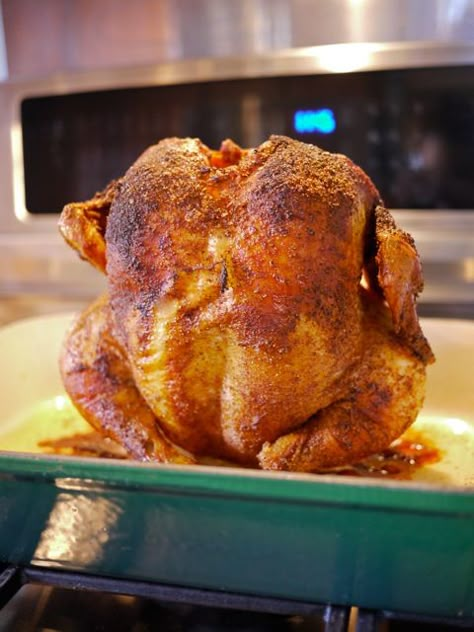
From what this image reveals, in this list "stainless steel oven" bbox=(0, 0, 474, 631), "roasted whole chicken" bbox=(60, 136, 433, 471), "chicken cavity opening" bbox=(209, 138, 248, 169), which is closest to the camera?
"roasted whole chicken" bbox=(60, 136, 433, 471)

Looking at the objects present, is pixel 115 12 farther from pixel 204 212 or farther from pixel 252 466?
pixel 252 466

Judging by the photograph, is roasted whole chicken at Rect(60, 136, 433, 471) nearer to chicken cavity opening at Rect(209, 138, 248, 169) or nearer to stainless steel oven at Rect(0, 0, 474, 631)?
chicken cavity opening at Rect(209, 138, 248, 169)

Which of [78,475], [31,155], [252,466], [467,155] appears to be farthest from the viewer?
[31,155]

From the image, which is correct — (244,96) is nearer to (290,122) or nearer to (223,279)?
(290,122)

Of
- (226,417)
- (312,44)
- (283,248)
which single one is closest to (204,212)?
(283,248)

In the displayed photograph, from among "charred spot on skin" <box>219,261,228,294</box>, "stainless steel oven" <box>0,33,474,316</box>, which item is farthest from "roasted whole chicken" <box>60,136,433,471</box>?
"stainless steel oven" <box>0,33,474,316</box>

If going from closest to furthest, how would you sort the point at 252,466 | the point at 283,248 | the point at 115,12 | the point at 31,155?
the point at 283,248
the point at 252,466
the point at 115,12
the point at 31,155

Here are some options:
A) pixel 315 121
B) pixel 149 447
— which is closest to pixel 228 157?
pixel 149 447
